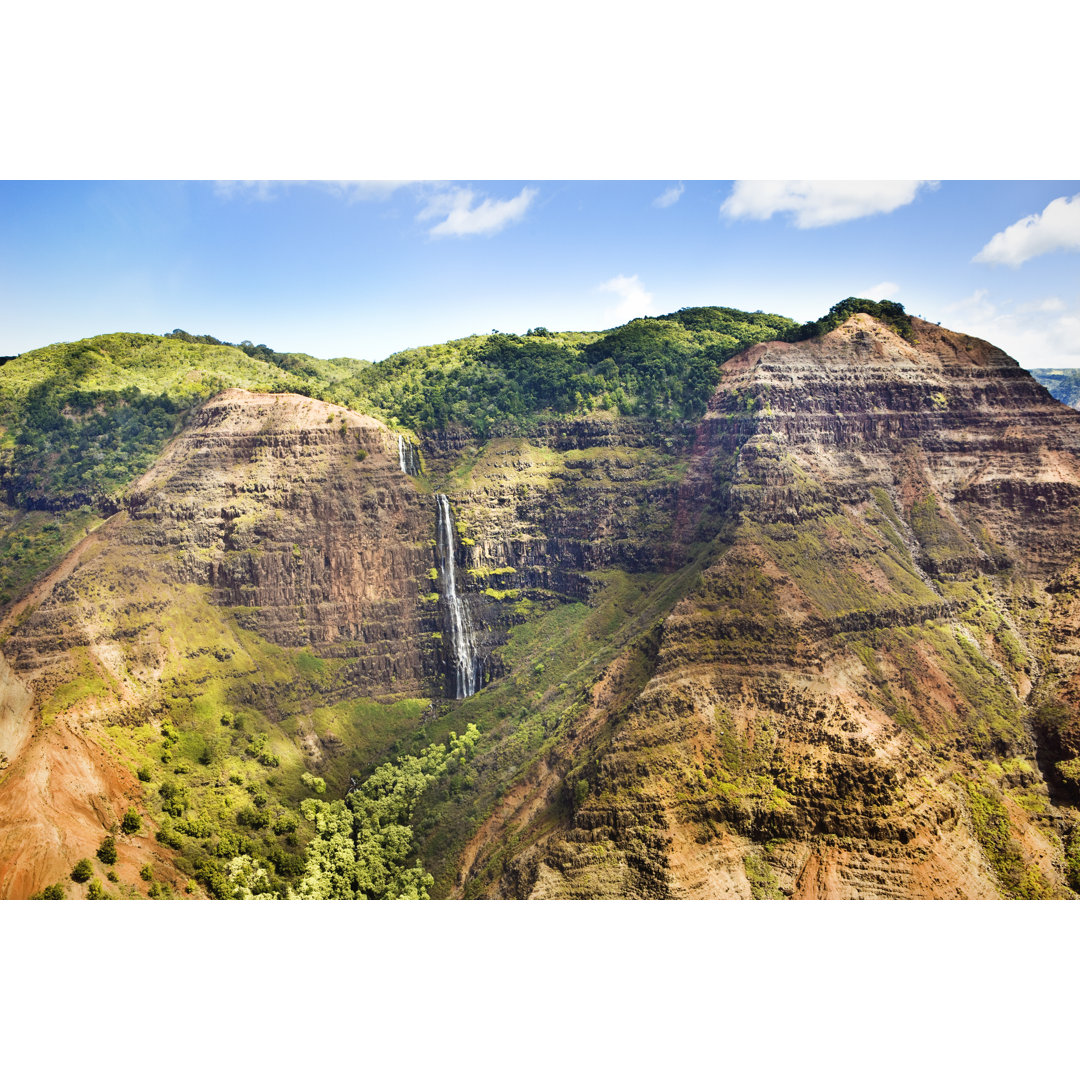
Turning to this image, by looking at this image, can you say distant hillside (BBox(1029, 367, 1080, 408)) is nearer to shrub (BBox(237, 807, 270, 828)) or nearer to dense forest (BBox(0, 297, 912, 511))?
dense forest (BBox(0, 297, 912, 511))

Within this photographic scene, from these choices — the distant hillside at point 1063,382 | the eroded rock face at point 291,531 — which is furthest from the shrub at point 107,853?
the distant hillside at point 1063,382

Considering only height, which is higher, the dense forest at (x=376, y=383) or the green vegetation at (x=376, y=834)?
the dense forest at (x=376, y=383)

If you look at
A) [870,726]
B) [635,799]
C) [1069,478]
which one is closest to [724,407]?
[1069,478]

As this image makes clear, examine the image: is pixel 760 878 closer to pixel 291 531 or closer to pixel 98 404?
pixel 291 531

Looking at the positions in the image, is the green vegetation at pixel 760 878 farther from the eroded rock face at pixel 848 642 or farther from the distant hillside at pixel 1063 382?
the distant hillside at pixel 1063 382

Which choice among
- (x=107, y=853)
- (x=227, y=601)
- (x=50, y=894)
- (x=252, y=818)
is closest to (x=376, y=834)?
(x=252, y=818)

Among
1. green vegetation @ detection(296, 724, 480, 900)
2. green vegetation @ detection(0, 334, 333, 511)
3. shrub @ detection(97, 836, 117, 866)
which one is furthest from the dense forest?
shrub @ detection(97, 836, 117, 866)

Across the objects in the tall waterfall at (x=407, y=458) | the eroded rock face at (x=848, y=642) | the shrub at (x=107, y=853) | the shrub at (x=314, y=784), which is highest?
the tall waterfall at (x=407, y=458)
